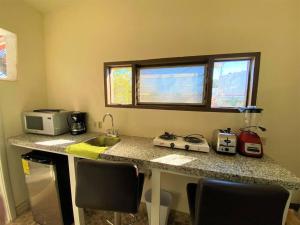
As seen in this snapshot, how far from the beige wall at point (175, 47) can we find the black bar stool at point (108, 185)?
828 mm

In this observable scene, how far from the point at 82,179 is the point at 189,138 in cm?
105

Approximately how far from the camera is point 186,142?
56.3 inches

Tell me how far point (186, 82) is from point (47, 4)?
80.4 inches

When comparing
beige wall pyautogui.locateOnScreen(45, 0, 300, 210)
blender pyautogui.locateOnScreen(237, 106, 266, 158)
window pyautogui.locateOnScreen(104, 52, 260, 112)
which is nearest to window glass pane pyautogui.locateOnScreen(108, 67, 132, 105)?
window pyautogui.locateOnScreen(104, 52, 260, 112)

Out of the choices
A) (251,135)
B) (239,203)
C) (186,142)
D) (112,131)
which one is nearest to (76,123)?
(112,131)

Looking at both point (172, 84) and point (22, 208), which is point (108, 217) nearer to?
point (22, 208)

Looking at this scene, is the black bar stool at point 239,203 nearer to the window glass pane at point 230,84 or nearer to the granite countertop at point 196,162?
the granite countertop at point 196,162

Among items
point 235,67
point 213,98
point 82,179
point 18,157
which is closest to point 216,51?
point 235,67

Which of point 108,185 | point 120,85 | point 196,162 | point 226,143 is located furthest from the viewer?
point 120,85

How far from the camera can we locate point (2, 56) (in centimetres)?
170

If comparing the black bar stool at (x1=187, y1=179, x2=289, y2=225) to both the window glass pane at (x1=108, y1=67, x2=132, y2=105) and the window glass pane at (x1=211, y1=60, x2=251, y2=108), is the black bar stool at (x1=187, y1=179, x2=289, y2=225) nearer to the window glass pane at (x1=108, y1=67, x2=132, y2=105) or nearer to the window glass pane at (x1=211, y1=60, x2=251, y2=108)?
the window glass pane at (x1=211, y1=60, x2=251, y2=108)

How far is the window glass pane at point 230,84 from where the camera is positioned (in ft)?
4.98

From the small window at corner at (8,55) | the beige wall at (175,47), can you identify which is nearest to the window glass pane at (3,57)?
the small window at corner at (8,55)

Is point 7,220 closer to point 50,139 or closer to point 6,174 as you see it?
point 6,174
